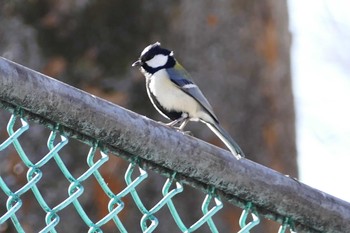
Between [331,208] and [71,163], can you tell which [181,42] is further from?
[331,208]

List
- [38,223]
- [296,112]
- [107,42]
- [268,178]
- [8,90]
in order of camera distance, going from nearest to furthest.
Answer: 1. [8,90]
2. [268,178]
3. [38,223]
4. [107,42]
5. [296,112]

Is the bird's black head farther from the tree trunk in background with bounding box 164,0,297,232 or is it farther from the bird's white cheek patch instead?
the tree trunk in background with bounding box 164,0,297,232

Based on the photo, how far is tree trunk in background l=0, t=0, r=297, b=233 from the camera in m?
5.04

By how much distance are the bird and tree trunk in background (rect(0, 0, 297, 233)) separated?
0.14 metres

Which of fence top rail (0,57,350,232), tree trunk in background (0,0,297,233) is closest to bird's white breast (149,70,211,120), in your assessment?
tree trunk in background (0,0,297,233)

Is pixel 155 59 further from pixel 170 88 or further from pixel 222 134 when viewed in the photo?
pixel 222 134

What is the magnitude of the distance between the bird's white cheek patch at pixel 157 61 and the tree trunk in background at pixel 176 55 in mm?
135

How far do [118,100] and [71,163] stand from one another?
0.37 meters

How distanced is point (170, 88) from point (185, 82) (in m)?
0.09

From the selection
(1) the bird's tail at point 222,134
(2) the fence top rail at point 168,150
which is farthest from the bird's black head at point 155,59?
(2) the fence top rail at point 168,150

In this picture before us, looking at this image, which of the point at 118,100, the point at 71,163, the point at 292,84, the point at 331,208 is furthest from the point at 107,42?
the point at 331,208

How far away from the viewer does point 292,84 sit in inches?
221

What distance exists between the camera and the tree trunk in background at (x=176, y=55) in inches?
199

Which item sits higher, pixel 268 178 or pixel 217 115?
pixel 217 115
